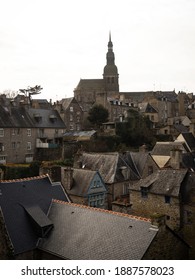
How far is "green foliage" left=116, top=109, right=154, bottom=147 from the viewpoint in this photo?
5481cm

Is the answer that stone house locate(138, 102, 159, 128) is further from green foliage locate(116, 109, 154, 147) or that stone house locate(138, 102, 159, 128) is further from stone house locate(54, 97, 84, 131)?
stone house locate(54, 97, 84, 131)

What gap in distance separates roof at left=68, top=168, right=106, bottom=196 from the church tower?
85.0 meters

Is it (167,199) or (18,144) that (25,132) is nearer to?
(18,144)

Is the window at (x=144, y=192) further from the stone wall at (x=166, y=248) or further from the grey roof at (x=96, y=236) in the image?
the stone wall at (x=166, y=248)

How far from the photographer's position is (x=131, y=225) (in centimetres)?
1455

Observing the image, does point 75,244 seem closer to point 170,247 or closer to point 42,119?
point 170,247

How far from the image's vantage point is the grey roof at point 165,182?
22.9 m

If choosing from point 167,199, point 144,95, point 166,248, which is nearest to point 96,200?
point 167,199

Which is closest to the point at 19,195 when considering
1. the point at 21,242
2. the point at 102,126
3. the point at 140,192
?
the point at 21,242

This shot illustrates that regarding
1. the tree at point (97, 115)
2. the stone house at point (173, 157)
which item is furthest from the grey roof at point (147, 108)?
the stone house at point (173, 157)

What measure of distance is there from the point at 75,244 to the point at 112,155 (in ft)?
65.6

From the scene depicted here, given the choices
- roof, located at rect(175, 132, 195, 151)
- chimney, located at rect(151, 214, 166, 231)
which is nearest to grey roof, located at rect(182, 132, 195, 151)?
roof, located at rect(175, 132, 195, 151)

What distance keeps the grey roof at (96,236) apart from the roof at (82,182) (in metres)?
9.50

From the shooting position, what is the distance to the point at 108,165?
33.4m
